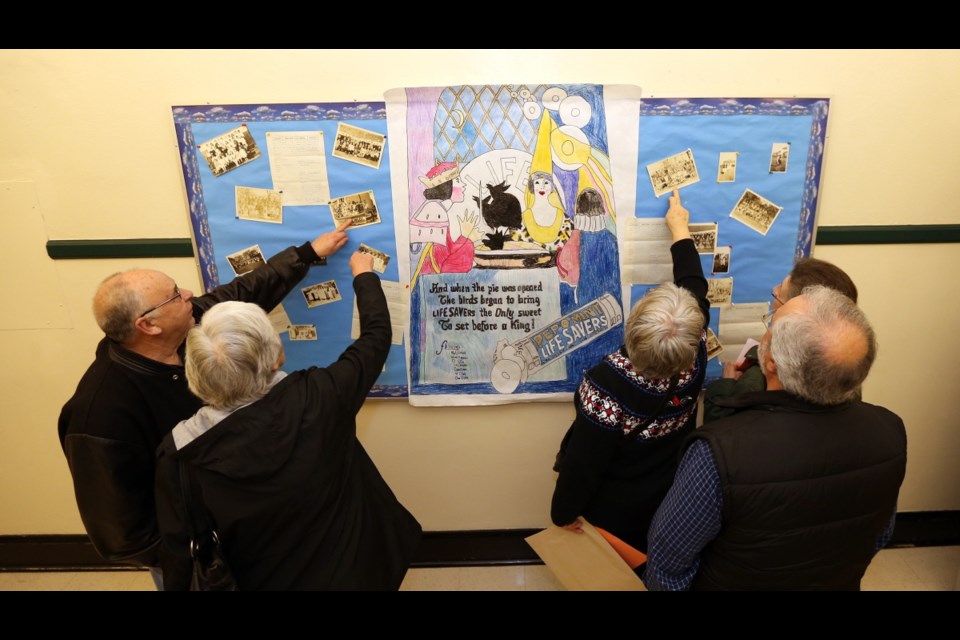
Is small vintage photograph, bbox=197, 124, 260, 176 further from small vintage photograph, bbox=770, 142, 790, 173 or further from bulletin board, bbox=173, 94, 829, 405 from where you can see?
small vintage photograph, bbox=770, 142, 790, 173

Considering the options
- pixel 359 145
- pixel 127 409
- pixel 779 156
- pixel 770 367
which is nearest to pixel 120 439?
pixel 127 409

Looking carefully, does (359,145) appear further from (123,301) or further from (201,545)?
(201,545)

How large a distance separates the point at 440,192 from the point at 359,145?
33cm

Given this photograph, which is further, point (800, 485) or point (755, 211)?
point (755, 211)

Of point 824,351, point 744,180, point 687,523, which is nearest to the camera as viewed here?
point 824,351

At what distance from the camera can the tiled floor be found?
2133 millimetres

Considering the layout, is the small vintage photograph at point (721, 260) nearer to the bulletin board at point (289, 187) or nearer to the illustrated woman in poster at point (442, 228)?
the illustrated woman in poster at point (442, 228)

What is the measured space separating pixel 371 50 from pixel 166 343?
115 centimetres

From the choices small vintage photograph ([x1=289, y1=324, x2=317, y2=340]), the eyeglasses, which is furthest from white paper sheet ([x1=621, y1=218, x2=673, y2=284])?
the eyeglasses

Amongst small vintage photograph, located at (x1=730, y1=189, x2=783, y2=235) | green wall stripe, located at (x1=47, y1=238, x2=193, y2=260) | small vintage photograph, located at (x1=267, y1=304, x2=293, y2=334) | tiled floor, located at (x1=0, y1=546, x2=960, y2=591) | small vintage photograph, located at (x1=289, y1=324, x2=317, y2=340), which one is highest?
small vintage photograph, located at (x1=730, y1=189, x2=783, y2=235)

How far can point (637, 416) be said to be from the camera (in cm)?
135

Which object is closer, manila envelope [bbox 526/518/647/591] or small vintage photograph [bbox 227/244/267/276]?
manila envelope [bbox 526/518/647/591]

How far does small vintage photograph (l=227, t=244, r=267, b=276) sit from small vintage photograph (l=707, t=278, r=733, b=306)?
171cm

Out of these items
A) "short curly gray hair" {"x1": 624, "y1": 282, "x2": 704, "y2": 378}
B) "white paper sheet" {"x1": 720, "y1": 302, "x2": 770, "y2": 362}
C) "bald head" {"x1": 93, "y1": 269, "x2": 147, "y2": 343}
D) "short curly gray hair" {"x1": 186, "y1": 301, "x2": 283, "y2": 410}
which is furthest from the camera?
"white paper sheet" {"x1": 720, "y1": 302, "x2": 770, "y2": 362}
